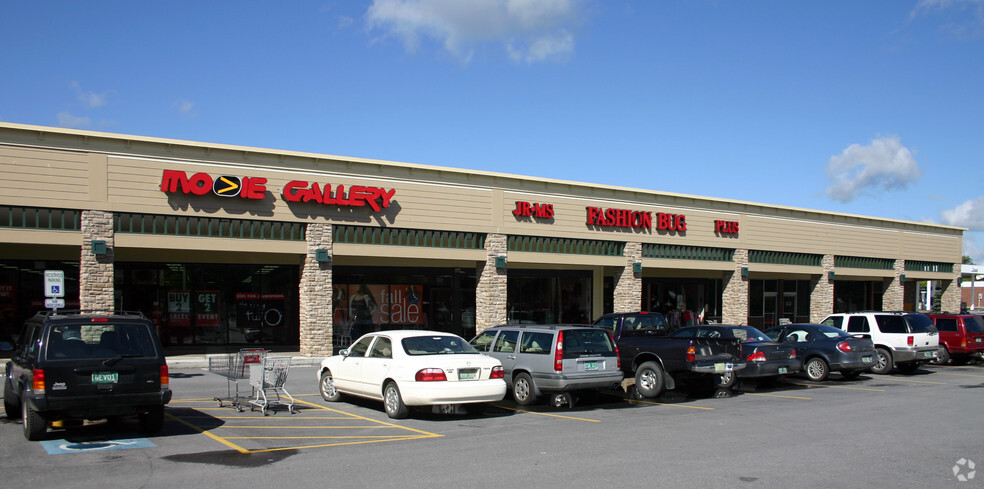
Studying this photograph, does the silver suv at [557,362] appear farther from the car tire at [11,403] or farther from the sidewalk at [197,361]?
the sidewalk at [197,361]

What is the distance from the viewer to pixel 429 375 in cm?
1273

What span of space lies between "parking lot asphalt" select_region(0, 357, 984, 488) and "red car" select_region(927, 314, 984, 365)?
368 inches

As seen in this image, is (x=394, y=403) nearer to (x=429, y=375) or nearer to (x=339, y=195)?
(x=429, y=375)

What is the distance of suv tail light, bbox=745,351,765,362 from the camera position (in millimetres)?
17134

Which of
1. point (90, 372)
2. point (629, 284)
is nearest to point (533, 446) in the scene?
point (90, 372)

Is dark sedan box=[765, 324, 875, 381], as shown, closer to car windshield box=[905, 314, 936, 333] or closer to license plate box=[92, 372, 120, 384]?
car windshield box=[905, 314, 936, 333]

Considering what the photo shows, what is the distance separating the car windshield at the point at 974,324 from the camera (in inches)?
945

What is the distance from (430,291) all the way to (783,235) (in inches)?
711

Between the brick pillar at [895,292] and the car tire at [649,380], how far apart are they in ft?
104

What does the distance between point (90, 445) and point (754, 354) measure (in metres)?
13.1

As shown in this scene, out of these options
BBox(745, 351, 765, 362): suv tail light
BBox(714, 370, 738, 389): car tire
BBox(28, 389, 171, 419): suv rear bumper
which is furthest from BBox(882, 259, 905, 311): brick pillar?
BBox(28, 389, 171, 419): suv rear bumper

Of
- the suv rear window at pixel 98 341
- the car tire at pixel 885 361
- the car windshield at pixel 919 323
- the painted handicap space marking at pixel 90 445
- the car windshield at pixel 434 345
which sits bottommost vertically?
the car tire at pixel 885 361

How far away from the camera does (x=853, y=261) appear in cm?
4075

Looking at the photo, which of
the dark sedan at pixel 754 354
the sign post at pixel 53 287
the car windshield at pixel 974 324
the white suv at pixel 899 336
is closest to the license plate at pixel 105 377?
the sign post at pixel 53 287
